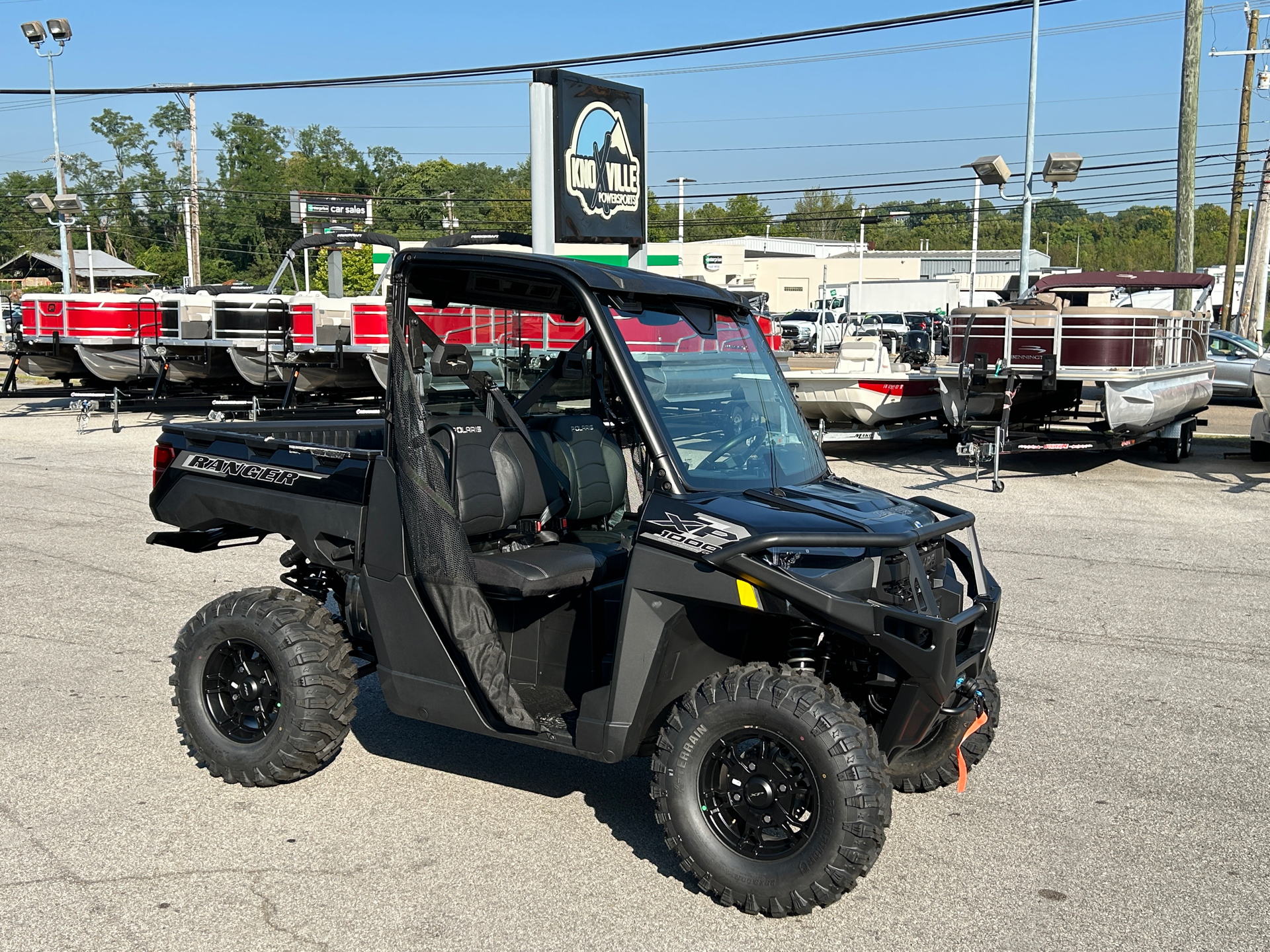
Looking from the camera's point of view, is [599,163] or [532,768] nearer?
[532,768]

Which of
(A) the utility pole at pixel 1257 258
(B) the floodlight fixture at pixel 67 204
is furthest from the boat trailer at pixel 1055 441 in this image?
(B) the floodlight fixture at pixel 67 204

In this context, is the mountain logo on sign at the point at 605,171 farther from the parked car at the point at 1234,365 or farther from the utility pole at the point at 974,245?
the parked car at the point at 1234,365

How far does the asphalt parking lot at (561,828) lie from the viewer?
12.4ft

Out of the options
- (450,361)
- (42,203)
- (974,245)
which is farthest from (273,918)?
(42,203)

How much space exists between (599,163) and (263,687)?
11.1m

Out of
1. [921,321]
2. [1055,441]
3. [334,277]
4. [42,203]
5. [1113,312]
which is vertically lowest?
[1055,441]

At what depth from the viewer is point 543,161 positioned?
45.4ft

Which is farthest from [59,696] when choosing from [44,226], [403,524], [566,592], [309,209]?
[44,226]

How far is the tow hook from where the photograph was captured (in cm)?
395

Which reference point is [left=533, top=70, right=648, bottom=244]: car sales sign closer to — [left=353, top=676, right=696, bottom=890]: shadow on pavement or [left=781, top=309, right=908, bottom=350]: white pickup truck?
[left=353, top=676, right=696, bottom=890]: shadow on pavement

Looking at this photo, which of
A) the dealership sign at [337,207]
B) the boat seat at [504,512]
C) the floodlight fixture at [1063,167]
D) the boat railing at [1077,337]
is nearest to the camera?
the boat seat at [504,512]

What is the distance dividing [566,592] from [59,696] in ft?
10.6

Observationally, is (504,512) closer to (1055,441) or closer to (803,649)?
(803,649)

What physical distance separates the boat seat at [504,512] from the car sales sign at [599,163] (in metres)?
9.64
